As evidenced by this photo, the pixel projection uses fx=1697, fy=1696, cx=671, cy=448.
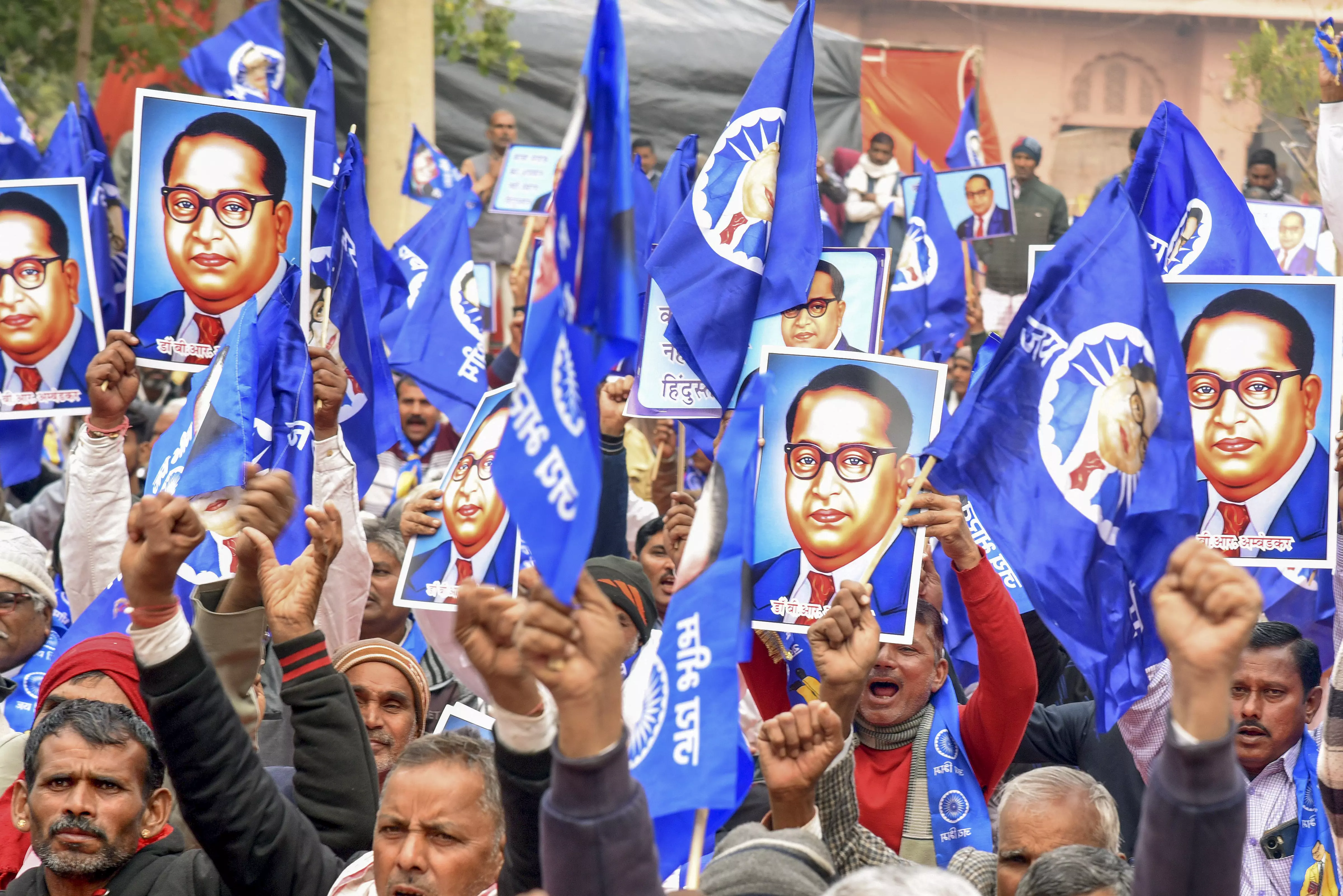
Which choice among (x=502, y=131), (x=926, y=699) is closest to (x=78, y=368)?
(x=926, y=699)

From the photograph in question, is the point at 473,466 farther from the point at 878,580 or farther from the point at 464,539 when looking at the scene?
the point at 878,580

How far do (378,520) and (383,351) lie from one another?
1.97 feet

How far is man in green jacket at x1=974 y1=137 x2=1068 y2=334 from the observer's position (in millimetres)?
12773

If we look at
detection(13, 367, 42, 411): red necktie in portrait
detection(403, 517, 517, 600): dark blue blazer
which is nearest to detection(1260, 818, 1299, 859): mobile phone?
detection(403, 517, 517, 600): dark blue blazer

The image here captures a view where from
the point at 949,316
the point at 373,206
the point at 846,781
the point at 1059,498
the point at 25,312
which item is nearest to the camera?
the point at 846,781

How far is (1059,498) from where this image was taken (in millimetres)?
4105

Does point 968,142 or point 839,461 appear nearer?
point 839,461

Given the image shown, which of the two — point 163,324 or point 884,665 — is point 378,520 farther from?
point 884,665

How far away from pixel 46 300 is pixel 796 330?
8.36 ft

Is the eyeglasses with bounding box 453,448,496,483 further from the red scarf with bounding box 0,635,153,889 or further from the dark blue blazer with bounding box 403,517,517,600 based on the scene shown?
the red scarf with bounding box 0,635,153,889

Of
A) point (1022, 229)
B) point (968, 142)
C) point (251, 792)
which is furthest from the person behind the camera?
point (1022, 229)

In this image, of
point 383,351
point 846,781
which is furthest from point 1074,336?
point 383,351

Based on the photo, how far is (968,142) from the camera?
11.4m

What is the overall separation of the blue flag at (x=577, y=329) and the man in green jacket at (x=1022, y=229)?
31.6ft
